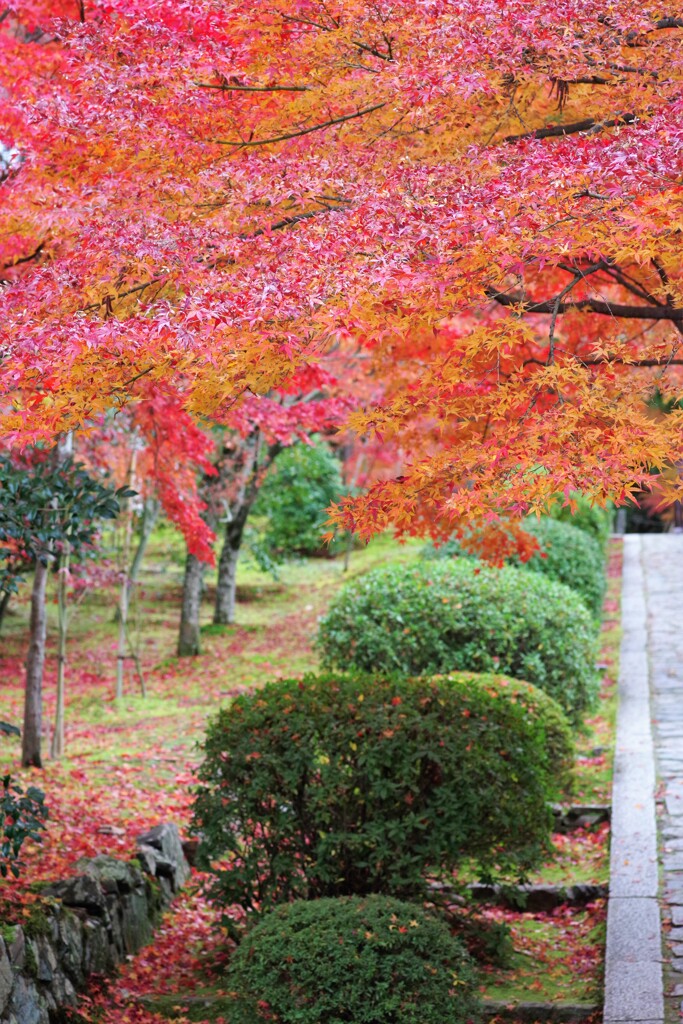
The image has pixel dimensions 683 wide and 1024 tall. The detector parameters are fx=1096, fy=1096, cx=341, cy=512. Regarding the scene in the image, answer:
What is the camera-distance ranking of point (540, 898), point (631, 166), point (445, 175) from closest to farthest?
Answer: point (631, 166), point (445, 175), point (540, 898)

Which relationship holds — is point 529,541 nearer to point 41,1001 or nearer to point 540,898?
point 540,898

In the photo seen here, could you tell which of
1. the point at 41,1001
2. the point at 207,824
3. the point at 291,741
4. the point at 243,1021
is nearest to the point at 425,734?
the point at 291,741

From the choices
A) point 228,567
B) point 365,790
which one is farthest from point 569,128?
point 228,567

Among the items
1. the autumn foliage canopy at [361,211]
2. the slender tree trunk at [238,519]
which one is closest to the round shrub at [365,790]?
the autumn foliage canopy at [361,211]

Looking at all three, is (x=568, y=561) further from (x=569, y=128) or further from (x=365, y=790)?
(x=569, y=128)

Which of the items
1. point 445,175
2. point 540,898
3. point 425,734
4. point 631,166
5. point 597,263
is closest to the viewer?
point 631,166

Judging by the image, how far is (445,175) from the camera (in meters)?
4.29

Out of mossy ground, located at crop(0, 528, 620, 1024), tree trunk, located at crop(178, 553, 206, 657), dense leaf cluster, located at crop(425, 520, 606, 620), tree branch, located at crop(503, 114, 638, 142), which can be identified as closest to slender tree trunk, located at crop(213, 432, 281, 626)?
mossy ground, located at crop(0, 528, 620, 1024)

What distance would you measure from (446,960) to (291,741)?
4.85 ft

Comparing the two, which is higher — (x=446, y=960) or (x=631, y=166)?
(x=631, y=166)

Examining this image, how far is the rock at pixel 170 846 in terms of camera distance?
23.3ft

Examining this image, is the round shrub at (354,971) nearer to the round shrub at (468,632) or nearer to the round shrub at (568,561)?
the round shrub at (468,632)

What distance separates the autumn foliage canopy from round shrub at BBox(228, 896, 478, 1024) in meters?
1.70

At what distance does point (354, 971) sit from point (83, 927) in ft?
5.89
